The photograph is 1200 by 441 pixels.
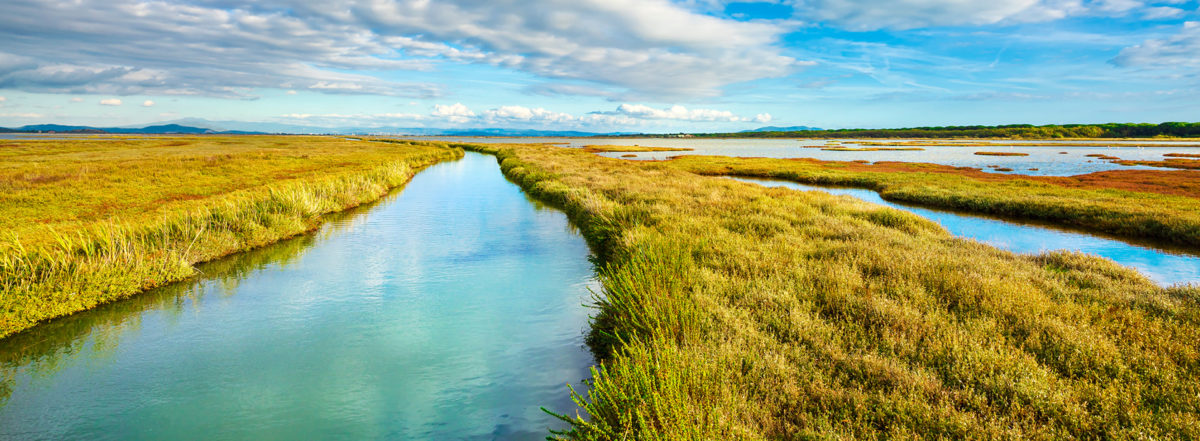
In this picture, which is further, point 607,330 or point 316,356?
point 607,330

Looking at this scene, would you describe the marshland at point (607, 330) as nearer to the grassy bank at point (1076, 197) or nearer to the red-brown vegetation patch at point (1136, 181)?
the grassy bank at point (1076, 197)

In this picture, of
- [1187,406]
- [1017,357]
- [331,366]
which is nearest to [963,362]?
[1017,357]

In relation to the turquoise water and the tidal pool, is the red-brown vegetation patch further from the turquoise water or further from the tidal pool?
the turquoise water

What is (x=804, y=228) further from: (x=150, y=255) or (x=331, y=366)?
(x=150, y=255)

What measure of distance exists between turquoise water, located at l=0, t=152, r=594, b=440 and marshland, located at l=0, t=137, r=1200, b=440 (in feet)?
0.19

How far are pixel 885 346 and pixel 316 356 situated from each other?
8952 mm

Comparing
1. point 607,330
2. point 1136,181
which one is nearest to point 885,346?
point 607,330

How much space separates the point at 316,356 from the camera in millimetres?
8781

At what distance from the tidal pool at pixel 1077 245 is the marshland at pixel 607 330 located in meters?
0.16

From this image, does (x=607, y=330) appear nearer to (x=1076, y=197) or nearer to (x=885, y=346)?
(x=885, y=346)

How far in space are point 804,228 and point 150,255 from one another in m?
17.6

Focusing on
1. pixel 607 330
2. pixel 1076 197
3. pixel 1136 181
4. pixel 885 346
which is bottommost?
pixel 607 330

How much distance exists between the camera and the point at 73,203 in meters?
20.8

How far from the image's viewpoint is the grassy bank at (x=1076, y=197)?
19266 mm
